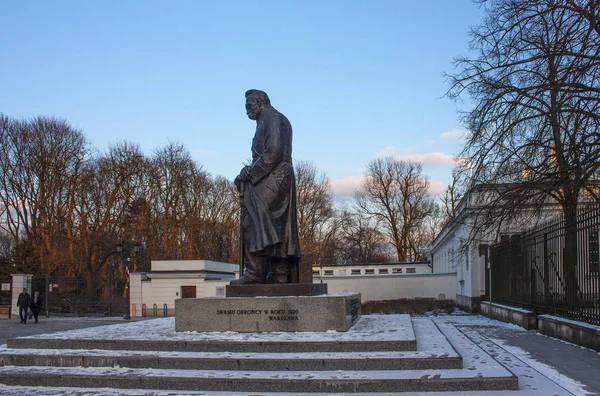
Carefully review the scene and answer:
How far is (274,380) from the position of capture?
6.79 metres

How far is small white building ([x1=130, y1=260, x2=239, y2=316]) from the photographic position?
1369 inches

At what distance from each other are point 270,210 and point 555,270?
629 centimetres

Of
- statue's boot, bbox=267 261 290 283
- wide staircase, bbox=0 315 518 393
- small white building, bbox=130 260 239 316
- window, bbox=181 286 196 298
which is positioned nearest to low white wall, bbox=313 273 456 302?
small white building, bbox=130 260 239 316

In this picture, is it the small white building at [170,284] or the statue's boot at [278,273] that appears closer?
the statue's boot at [278,273]

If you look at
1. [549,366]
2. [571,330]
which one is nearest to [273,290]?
[549,366]

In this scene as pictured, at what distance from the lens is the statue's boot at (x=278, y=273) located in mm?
10078

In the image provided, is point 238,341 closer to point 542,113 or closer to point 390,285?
point 542,113

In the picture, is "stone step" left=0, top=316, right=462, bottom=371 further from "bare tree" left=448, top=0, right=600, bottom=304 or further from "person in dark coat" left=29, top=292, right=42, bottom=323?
"person in dark coat" left=29, top=292, right=42, bottom=323

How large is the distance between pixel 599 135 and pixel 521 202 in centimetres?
279

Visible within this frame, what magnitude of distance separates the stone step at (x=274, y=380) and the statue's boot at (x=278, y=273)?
2.89 m

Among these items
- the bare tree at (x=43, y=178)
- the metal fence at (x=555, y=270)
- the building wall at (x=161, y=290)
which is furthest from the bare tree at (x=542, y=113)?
the bare tree at (x=43, y=178)

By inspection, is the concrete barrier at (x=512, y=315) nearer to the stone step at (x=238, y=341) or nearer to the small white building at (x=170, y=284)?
the stone step at (x=238, y=341)

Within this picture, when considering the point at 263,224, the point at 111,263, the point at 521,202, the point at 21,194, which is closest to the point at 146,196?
the point at 111,263

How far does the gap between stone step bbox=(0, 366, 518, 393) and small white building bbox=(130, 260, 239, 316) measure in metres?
27.0
